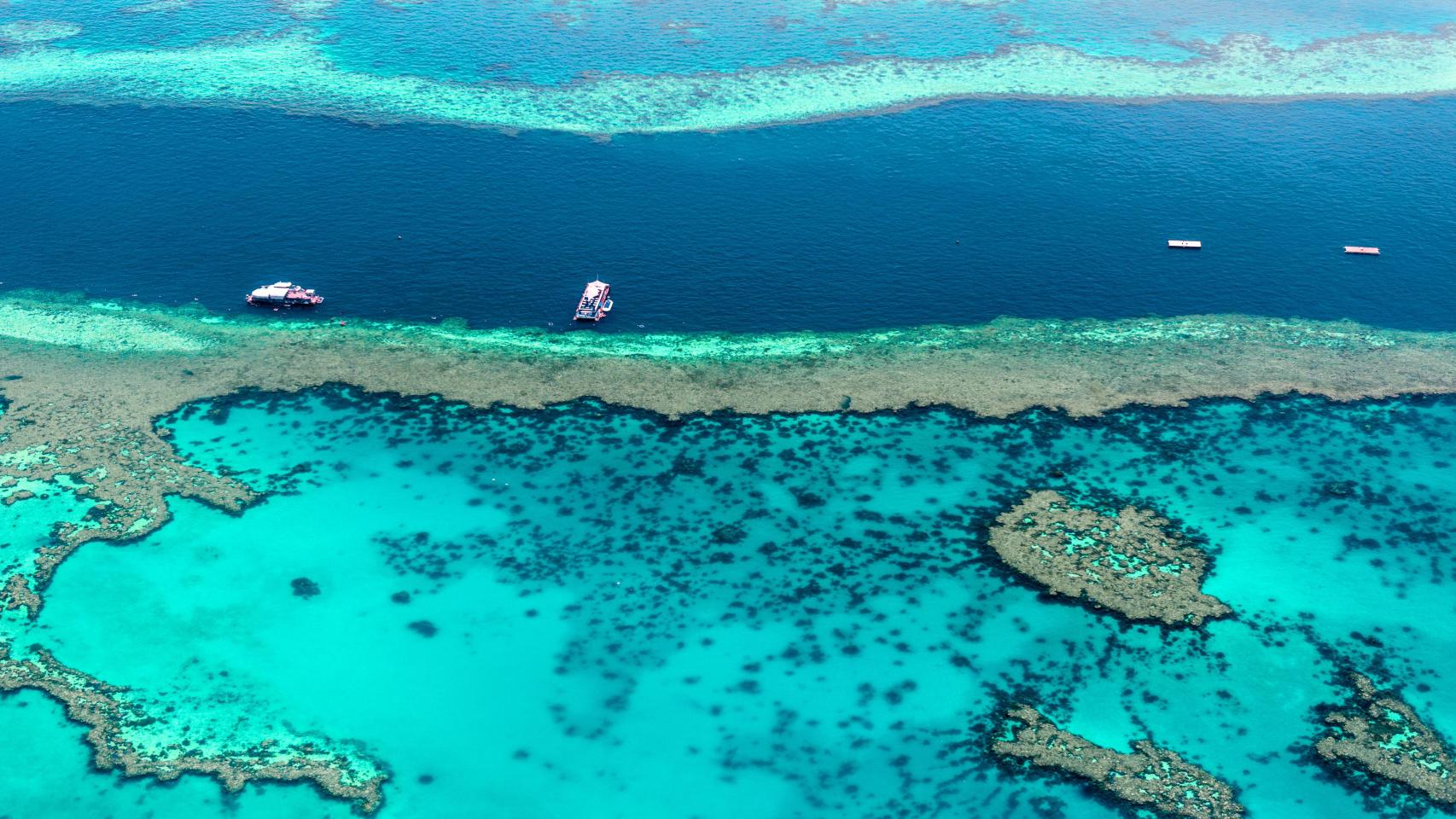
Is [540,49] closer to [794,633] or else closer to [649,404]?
[649,404]

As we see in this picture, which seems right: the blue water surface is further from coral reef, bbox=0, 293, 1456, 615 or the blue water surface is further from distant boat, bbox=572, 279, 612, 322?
coral reef, bbox=0, 293, 1456, 615

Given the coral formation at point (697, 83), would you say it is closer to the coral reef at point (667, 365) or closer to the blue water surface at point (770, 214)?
the blue water surface at point (770, 214)

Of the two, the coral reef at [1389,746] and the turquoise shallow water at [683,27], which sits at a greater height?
the turquoise shallow water at [683,27]

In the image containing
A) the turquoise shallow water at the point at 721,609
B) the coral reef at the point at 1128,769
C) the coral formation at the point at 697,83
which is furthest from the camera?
the coral formation at the point at 697,83

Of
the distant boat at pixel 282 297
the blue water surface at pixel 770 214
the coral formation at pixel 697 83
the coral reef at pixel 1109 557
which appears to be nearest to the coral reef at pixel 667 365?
the distant boat at pixel 282 297

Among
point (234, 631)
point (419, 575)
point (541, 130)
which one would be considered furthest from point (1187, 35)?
point (234, 631)

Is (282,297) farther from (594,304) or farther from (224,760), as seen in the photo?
(224,760)

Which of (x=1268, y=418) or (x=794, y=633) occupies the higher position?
(x=1268, y=418)
